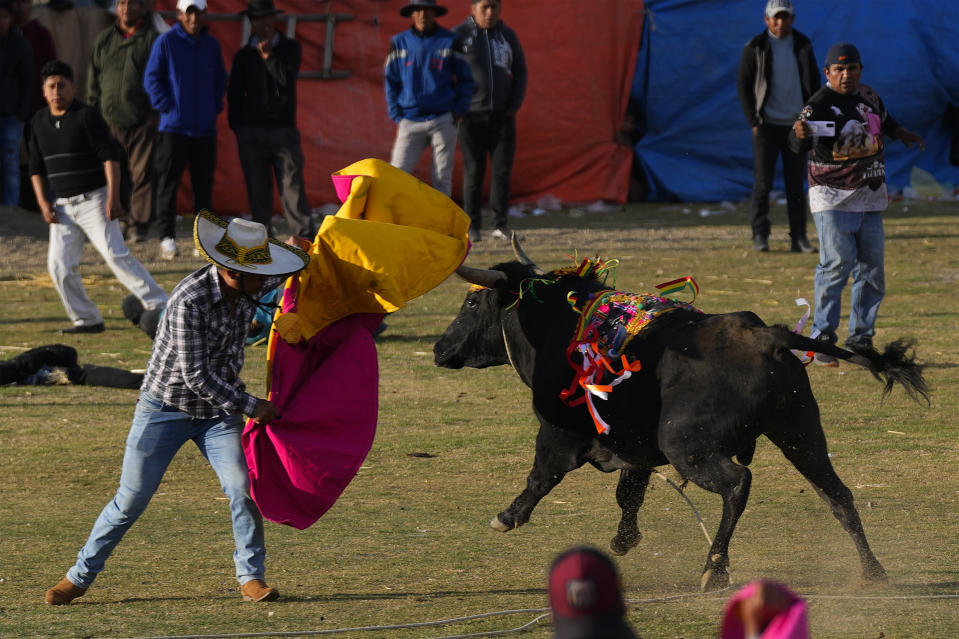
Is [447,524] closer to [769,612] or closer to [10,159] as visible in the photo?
[769,612]

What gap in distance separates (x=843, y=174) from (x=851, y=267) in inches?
27.5

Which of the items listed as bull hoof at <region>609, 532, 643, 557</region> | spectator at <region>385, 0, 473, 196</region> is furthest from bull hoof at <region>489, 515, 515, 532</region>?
spectator at <region>385, 0, 473, 196</region>

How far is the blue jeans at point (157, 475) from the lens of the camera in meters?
6.20

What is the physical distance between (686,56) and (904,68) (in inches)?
121

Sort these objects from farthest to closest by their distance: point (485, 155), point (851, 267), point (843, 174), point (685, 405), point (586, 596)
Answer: point (485, 155), point (851, 267), point (843, 174), point (685, 405), point (586, 596)

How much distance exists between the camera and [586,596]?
2854mm

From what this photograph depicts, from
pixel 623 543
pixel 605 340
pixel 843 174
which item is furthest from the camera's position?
pixel 843 174

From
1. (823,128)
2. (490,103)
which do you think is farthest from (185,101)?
(823,128)

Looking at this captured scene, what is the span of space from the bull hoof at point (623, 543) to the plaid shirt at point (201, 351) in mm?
1954

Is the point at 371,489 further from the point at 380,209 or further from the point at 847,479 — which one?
the point at 847,479

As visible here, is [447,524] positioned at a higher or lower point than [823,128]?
lower

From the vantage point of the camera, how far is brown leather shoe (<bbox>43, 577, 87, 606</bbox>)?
20.5 ft

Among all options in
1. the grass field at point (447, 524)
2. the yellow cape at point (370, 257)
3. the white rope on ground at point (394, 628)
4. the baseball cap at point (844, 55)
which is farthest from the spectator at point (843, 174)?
the white rope on ground at point (394, 628)

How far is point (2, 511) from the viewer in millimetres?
7902
